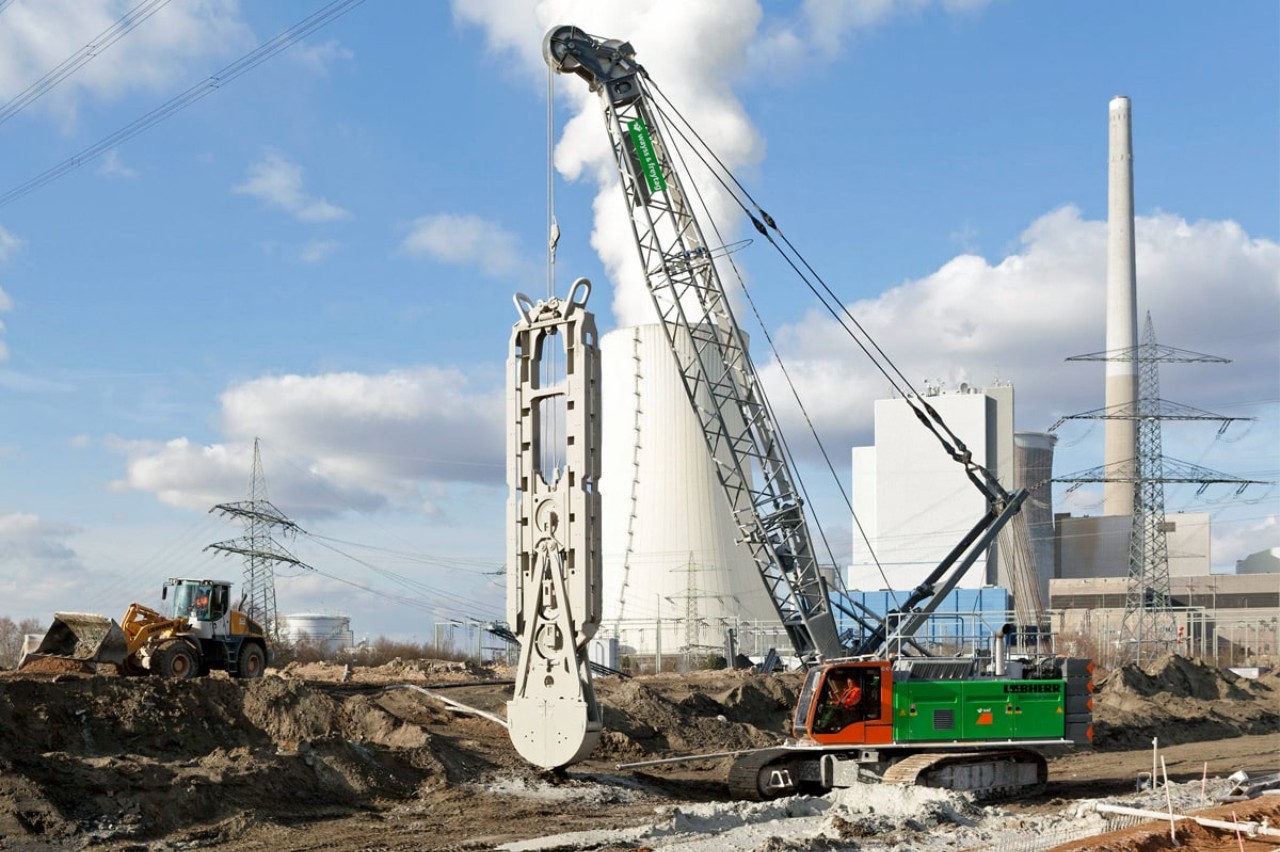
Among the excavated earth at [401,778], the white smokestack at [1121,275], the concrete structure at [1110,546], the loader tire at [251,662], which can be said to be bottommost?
the excavated earth at [401,778]

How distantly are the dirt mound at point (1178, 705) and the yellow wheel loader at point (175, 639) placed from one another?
1693cm

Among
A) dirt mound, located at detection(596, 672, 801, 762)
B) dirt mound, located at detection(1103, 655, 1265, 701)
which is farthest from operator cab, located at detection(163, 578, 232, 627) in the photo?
dirt mound, located at detection(1103, 655, 1265, 701)

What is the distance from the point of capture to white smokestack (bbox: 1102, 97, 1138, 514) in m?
68.9

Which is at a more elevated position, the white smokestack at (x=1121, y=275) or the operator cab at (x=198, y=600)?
the white smokestack at (x=1121, y=275)

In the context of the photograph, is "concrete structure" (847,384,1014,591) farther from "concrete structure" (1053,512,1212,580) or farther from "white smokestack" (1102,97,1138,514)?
"concrete structure" (1053,512,1212,580)

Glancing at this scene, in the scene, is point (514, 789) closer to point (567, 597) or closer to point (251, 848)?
point (567, 597)

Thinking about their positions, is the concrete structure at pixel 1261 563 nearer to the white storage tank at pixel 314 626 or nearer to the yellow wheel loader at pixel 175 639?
the white storage tank at pixel 314 626

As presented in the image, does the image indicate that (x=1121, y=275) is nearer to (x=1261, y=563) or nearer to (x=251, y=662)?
(x=1261, y=563)

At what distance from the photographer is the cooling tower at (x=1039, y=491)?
255 feet

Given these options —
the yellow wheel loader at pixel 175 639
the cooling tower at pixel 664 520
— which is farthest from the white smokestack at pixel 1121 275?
the yellow wheel loader at pixel 175 639

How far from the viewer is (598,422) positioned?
16594 millimetres

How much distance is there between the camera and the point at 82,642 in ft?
75.3

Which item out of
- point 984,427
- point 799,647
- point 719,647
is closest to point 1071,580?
point 984,427

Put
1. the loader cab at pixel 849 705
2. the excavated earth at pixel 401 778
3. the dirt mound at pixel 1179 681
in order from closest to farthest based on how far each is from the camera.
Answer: the excavated earth at pixel 401 778
the loader cab at pixel 849 705
the dirt mound at pixel 1179 681
